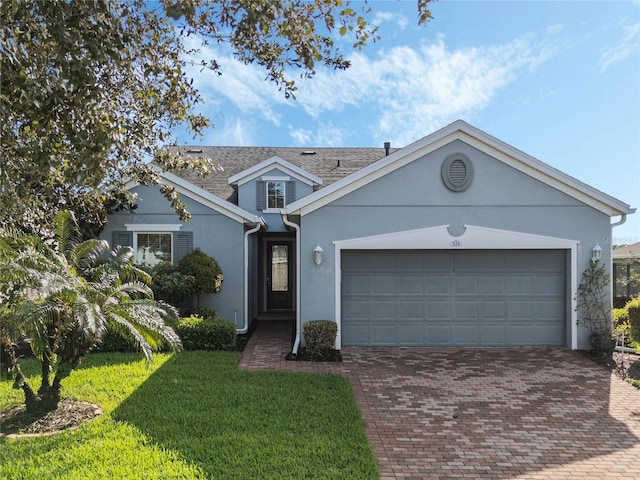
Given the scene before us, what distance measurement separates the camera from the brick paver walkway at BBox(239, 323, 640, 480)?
198 inches

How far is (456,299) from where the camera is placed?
10.8 m

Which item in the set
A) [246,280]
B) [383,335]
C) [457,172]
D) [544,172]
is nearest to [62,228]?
[246,280]

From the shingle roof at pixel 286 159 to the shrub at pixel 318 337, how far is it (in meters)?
7.21

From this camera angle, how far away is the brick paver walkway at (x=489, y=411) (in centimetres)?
502

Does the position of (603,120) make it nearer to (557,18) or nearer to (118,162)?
(557,18)

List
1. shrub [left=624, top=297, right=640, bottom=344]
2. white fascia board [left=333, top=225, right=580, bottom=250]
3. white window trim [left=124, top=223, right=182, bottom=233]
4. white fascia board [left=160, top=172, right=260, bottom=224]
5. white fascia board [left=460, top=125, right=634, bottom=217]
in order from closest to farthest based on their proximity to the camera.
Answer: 1. shrub [left=624, top=297, right=640, bottom=344]
2. white fascia board [left=460, top=125, right=634, bottom=217]
3. white fascia board [left=333, top=225, right=580, bottom=250]
4. white fascia board [left=160, top=172, right=260, bottom=224]
5. white window trim [left=124, top=223, right=182, bottom=233]

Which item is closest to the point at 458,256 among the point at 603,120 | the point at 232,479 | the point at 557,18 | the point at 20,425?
the point at 557,18

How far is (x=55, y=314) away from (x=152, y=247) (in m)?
6.82

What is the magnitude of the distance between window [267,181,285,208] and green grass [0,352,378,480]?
26.1 ft

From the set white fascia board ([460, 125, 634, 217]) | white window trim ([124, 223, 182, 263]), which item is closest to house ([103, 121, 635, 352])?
white fascia board ([460, 125, 634, 217])

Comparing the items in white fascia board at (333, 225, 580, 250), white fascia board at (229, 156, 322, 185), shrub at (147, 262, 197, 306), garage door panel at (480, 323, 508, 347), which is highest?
white fascia board at (229, 156, 322, 185)

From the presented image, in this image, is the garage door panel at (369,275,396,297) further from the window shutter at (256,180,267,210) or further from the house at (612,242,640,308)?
the house at (612,242,640,308)

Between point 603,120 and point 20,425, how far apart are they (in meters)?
15.2

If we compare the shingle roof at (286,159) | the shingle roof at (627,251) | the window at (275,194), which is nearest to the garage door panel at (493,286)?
the shingle roof at (286,159)
